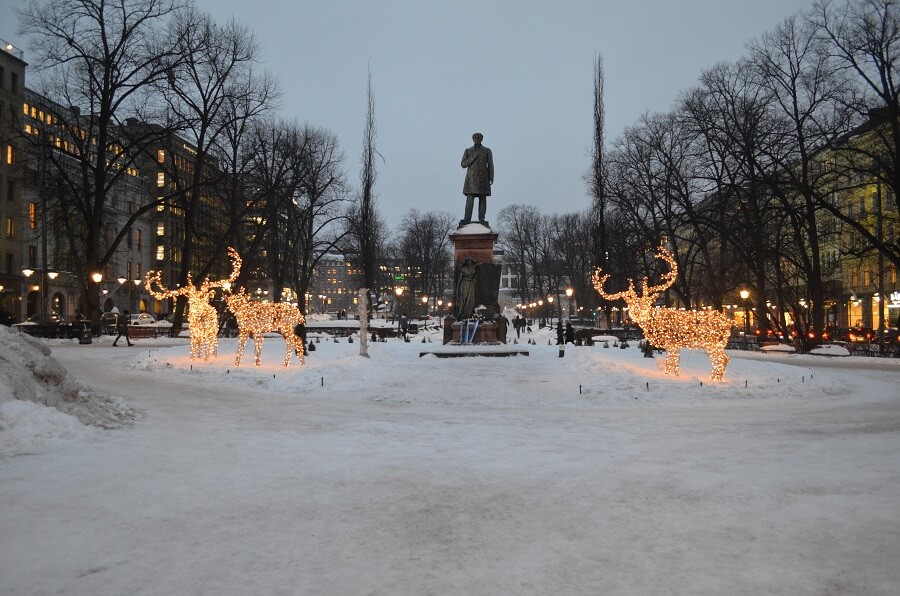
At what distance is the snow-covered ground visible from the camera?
4.25 metres

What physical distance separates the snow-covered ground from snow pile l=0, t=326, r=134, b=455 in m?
0.04

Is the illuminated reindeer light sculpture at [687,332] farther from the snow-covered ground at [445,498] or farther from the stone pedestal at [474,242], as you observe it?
the stone pedestal at [474,242]

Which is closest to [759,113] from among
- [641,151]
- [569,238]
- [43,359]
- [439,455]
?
[641,151]

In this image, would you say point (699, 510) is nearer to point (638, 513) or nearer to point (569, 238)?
point (638, 513)

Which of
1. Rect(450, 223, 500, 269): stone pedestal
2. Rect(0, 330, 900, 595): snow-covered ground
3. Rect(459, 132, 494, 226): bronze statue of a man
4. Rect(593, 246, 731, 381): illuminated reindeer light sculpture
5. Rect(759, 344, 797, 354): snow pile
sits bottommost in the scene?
Rect(0, 330, 900, 595): snow-covered ground

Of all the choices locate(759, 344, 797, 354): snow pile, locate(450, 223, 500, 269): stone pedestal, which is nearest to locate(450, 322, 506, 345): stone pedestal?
locate(450, 223, 500, 269): stone pedestal

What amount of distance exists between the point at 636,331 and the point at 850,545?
36.6 meters

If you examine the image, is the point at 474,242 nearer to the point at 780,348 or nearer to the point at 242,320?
the point at 242,320

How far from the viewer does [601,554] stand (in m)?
4.62

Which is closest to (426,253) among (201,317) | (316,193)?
(316,193)

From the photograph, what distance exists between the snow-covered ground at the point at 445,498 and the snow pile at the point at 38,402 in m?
0.04

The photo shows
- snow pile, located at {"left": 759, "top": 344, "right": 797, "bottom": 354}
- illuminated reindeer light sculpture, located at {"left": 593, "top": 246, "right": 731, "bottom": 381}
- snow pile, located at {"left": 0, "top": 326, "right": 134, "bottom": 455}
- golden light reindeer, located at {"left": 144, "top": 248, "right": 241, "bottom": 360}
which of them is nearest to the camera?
snow pile, located at {"left": 0, "top": 326, "right": 134, "bottom": 455}

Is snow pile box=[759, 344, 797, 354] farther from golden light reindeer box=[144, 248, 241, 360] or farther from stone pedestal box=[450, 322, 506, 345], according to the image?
golden light reindeer box=[144, 248, 241, 360]

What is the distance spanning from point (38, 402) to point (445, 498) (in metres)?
5.90
